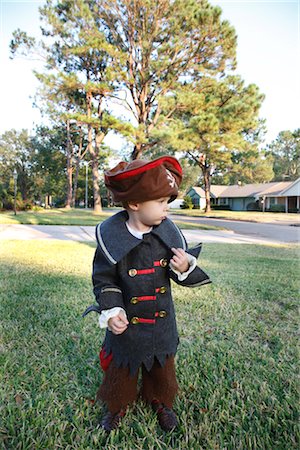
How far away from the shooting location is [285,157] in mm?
49250

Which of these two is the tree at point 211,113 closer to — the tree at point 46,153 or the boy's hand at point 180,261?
the boy's hand at point 180,261

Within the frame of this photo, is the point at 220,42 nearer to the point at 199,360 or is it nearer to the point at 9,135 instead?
the point at 199,360

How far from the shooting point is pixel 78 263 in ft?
15.5

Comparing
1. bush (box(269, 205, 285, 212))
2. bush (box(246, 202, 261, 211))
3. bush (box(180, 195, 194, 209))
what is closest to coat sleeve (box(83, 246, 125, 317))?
bush (box(269, 205, 285, 212))

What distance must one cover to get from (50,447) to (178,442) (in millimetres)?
518

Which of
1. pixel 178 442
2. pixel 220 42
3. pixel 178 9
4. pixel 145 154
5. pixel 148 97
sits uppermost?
pixel 178 9

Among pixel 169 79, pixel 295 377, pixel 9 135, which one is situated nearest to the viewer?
pixel 295 377

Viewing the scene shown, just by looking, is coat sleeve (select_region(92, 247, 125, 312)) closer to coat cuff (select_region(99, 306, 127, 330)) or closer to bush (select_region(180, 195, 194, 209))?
coat cuff (select_region(99, 306, 127, 330))

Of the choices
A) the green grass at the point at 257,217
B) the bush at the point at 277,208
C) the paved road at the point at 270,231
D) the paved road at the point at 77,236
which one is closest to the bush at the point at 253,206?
the bush at the point at 277,208

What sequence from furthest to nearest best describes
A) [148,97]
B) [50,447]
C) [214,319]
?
[148,97]
[214,319]
[50,447]

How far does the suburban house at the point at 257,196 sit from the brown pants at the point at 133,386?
1257 inches

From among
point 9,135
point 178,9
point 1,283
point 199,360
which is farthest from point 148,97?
point 9,135

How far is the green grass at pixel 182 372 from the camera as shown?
4.30 feet

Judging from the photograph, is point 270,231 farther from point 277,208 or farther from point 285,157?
point 285,157
